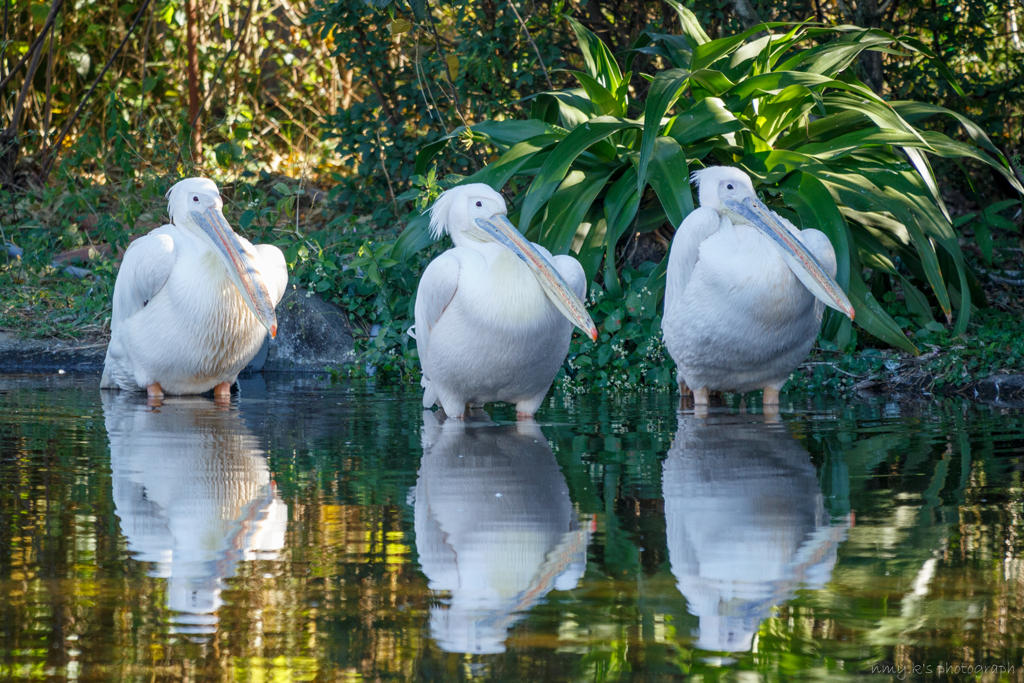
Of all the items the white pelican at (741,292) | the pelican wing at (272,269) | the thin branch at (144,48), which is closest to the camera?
the white pelican at (741,292)

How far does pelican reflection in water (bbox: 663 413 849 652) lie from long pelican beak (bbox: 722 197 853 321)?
73 cm

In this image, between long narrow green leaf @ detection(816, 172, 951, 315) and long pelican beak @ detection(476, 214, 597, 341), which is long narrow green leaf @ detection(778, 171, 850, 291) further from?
long pelican beak @ detection(476, 214, 597, 341)

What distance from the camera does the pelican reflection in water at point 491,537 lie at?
1838 mm

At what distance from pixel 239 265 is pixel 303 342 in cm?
189

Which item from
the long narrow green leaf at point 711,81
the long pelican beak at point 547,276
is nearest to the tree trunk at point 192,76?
the long narrow green leaf at point 711,81

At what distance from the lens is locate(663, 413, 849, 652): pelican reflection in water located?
6.13 ft

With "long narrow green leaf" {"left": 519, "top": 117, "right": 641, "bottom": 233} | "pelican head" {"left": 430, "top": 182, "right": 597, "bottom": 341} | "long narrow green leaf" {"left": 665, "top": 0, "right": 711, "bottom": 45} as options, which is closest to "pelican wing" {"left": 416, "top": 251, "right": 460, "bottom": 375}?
"pelican head" {"left": 430, "top": 182, "right": 597, "bottom": 341}

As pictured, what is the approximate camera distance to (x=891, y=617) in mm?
1797

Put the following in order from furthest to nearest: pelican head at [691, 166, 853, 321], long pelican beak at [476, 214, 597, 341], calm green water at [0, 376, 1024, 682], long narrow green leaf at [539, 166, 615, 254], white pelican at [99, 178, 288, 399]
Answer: long narrow green leaf at [539, 166, 615, 254], white pelican at [99, 178, 288, 399], pelican head at [691, 166, 853, 321], long pelican beak at [476, 214, 597, 341], calm green water at [0, 376, 1024, 682]

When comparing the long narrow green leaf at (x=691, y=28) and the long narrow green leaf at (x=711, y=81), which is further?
the long narrow green leaf at (x=691, y=28)

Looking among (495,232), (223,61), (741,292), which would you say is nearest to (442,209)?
(495,232)

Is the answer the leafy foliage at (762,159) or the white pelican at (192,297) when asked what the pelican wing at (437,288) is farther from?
the leafy foliage at (762,159)

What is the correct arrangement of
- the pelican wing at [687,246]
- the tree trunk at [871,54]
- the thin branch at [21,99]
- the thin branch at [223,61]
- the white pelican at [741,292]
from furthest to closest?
the thin branch at [223,61] < the thin branch at [21,99] < the tree trunk at [871,54] < the pelican wing at [687,246] < the white pelican at [741,292]

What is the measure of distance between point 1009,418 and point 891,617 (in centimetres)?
265
